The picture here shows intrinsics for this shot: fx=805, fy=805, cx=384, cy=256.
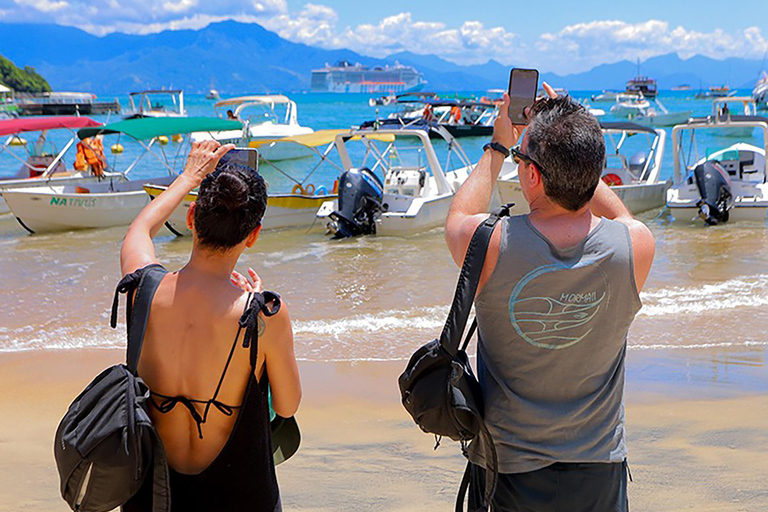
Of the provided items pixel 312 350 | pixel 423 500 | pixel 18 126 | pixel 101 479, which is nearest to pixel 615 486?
pixel 101 479

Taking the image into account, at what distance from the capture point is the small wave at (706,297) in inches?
315

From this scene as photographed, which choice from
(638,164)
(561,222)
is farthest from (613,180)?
(561,222)

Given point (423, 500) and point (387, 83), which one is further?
point (387, 83)

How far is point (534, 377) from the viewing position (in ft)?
6.89

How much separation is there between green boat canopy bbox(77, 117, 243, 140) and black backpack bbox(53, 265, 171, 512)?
38.6 ft

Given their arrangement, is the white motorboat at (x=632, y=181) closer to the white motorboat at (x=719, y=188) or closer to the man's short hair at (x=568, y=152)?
the white motorboat at (x=719, y=188)

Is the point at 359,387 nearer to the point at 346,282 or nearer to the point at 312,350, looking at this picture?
the point at 312,350

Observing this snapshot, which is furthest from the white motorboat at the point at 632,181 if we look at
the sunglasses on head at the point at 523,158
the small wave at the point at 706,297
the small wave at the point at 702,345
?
the sunglasses on head at the point at 523,158

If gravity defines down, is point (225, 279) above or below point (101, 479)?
above

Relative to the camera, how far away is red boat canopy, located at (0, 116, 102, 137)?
1468 centimetres

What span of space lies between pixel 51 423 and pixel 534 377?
389 cm

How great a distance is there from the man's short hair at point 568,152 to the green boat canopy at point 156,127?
11961mm

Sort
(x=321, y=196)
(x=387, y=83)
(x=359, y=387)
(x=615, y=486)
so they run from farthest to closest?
(x=387, y=83)
(x=321, y=196)
(x=359, y=387)
(x=615, y=486)

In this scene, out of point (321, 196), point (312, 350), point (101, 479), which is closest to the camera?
point (101, 479)
